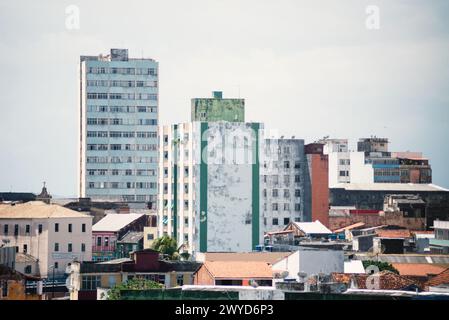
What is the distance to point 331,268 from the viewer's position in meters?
51.0

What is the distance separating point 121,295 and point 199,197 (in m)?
44.3

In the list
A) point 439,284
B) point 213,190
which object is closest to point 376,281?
point 439,284

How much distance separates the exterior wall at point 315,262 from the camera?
167 feet

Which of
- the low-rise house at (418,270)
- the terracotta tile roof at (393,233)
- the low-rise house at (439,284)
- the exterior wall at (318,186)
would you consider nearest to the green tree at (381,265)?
the low-rise house at (418,270)

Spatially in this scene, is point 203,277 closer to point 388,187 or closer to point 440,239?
point 440,239

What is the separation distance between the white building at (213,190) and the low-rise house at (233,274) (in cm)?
2766

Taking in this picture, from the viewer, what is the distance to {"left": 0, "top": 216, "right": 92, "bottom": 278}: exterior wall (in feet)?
218

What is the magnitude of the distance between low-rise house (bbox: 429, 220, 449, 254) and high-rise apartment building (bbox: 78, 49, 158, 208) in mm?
61051

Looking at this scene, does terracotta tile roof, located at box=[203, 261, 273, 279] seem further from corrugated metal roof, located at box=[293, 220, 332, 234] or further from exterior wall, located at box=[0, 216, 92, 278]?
corrugated metal roof, located at box=[293, 220, 332, 234]

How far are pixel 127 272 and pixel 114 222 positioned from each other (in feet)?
111

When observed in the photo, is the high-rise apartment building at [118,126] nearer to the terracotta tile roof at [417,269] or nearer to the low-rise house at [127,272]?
the terracotta tile roof at [417,269]

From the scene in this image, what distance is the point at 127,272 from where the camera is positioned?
52.4 metres
